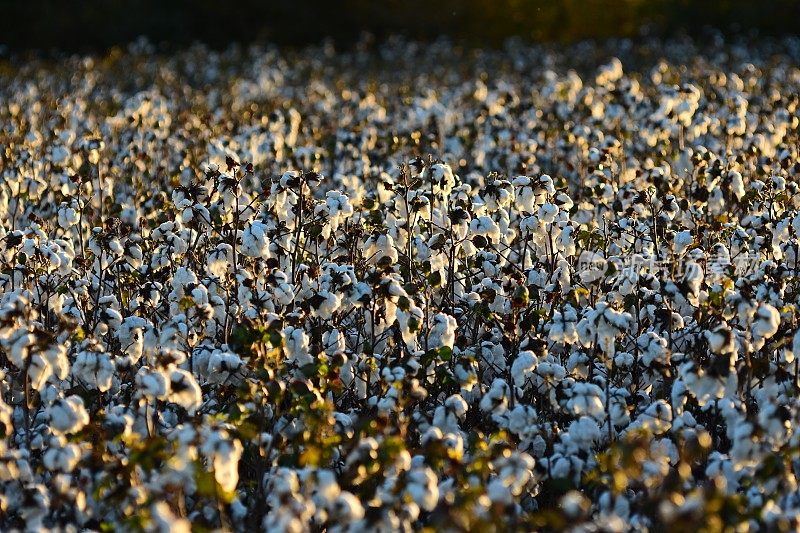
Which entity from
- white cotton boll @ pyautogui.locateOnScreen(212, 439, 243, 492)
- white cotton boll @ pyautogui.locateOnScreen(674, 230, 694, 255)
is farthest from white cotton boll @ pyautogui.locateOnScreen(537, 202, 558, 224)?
white cotton boll @ pyautogui.locateOnScreen(212, 439, 243, 492)

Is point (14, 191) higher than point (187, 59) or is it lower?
lower

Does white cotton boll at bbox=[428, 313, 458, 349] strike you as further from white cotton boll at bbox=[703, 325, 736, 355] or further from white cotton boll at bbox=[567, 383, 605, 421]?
white cotton boll at bbox=[703, 325, 736, 355]

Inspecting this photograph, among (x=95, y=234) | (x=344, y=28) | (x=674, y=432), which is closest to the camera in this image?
(x=674, y=432)

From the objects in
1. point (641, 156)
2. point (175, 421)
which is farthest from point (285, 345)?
point (641, 156)

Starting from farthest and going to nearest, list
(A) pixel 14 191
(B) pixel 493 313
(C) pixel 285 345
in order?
1. (A) pixel 14 191
2. (B) pixel 493 313
3. (C) pixel 285 345

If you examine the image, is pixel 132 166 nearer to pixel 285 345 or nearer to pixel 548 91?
pixel 548 91
